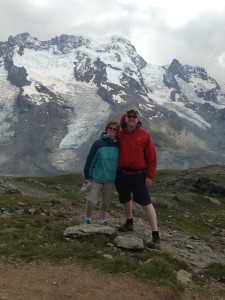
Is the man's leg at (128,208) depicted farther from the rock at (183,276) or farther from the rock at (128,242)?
the rock at (183,276)

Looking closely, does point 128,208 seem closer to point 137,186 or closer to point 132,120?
point 137,186

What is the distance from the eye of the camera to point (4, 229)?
18.6m

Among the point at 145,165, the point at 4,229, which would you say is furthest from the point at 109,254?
the point at 4,229

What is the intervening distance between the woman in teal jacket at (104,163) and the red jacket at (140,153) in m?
0.64

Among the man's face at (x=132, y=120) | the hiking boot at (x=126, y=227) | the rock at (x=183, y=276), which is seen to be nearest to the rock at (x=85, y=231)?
the hiking boot at (x=126, y=227)

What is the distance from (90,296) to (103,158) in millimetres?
6274

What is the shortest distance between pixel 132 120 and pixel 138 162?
1714mm

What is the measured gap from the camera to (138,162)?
16.6 m

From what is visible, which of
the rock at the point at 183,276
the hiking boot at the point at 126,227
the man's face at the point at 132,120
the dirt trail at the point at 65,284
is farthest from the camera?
the hiking boot at the point at 126,227

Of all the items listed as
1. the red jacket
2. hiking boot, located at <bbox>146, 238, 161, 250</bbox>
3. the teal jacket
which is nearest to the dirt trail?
hiking boot, located at <bbox>146, 238, 161, 250</bbox>

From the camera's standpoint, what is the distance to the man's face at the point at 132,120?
16688 millimetres

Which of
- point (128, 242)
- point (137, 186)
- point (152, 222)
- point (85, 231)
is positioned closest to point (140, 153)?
point (137, 186)

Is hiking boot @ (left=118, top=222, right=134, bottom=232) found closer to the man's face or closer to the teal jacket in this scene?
the teal jacket

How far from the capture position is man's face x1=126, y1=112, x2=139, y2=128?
16688 millimetres
